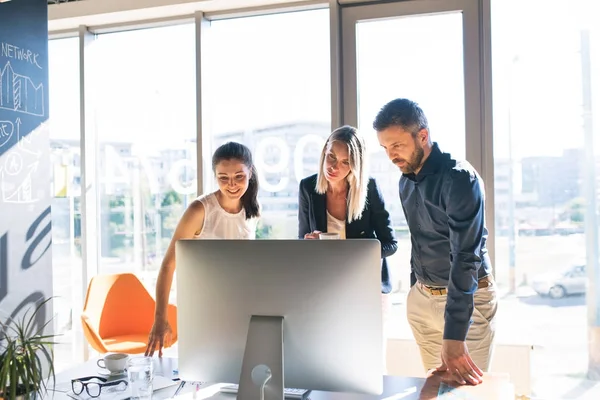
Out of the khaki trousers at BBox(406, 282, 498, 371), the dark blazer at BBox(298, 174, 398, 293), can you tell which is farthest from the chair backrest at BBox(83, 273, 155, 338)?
the khaki trousers at BBox(406, 282, 498, 371)

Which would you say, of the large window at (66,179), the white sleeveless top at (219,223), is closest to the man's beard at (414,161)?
the white sleeveless top at (219,223)

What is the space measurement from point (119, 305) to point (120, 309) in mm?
28

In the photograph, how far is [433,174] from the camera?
82.6 inches

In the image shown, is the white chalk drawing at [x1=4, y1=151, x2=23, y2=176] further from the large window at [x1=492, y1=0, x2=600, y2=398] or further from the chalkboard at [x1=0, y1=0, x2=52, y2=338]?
the large window at [x1=492, y1=0, x2=600, y2=398]

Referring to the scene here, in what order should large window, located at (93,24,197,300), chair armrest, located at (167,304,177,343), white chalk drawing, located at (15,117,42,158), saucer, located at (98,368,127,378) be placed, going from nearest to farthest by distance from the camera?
saucer, located at (98,368,127,378) → white chalk drawing, located at (15,117,42,158) → chair armrest, located at (167,304,177,343) → large window, located at (93,24,197,300)

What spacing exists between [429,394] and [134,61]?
3519mm

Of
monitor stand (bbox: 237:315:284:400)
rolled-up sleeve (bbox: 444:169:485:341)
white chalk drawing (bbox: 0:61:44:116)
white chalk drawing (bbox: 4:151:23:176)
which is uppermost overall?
white chalk drawing (bbox: 0:61:44:116)

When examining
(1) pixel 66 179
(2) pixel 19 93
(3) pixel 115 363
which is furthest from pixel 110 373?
(1) pixel 66 179

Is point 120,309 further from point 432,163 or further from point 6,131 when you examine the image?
point 432,163

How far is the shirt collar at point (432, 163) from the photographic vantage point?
6.87ft

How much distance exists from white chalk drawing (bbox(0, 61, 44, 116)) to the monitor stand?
246cm

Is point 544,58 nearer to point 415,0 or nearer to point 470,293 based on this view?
point 415,0

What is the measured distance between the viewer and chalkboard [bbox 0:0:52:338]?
3.21 m

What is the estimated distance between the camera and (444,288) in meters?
2.22
